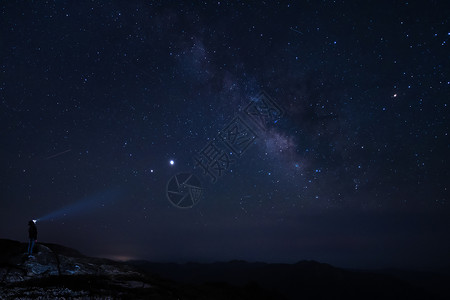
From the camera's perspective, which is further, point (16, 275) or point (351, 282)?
point (351, 282)

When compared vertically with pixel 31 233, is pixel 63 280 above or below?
below

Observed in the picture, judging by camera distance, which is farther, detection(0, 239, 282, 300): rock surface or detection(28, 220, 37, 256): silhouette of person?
detection(28, 220, 37, 256): silhouette of person

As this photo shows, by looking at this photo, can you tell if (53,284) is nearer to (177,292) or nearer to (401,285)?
(177,292)

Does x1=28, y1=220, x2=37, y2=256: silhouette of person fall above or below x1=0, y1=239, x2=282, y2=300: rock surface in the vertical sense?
above

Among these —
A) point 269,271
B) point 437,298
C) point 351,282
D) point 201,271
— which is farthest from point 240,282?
point 437,298

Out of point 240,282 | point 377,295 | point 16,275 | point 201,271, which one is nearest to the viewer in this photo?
point 16,275

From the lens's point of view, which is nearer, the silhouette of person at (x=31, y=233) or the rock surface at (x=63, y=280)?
the rock surface at (x=63, y=280)

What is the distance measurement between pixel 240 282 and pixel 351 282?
211 feet

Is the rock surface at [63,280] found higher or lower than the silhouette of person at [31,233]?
lower

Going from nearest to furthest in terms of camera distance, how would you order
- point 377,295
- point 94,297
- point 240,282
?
point 94,297
point 377,295
point 240,282

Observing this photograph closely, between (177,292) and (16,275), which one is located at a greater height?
(16,275)

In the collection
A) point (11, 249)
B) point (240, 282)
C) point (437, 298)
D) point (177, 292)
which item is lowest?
point (437, 298)

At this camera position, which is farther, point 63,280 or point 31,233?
point 31,233

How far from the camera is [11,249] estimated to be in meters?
15.9
